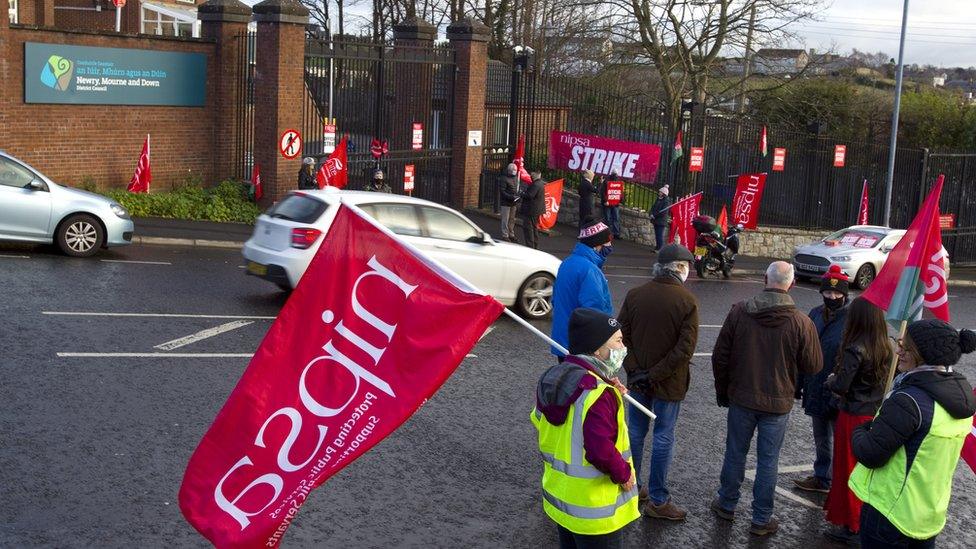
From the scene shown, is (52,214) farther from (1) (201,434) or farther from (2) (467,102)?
(2) (467,102)

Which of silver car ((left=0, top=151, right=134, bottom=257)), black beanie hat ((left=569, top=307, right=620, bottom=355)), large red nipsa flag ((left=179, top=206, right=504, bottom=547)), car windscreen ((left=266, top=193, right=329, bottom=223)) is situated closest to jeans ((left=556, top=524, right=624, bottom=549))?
black beanie hat ((left=569, top=307, right=620, bottom=355))

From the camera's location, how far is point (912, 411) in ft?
16.2

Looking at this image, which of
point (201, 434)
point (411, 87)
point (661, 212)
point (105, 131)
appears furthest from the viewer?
point (411, 87)

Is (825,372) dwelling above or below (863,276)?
above

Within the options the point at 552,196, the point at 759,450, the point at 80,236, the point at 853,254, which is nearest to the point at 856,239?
the point at 853,254

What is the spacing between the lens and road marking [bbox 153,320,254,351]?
1075 cm

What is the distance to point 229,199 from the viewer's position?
860 inches

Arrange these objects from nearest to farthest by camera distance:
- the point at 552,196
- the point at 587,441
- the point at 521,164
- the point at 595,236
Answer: the point at 587,441 < the point at 595,236 < the point at 552,196 < the point at 521,164

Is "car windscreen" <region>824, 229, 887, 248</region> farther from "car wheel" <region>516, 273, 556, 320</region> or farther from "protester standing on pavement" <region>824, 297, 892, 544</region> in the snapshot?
"protester standing on pavement" <region>824, 297, 892, 544</region>

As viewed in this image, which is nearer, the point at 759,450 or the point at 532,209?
the point at 759,450

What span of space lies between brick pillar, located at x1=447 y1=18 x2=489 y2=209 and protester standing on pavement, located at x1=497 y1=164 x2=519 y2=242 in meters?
3.89

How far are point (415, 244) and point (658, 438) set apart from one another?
6555mm

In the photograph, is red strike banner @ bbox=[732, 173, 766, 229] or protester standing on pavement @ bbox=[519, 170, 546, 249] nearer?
protester standing on pavement @ bbox=[519, 170, 546, 249]

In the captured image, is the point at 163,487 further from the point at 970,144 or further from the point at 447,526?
the point at 970,144
